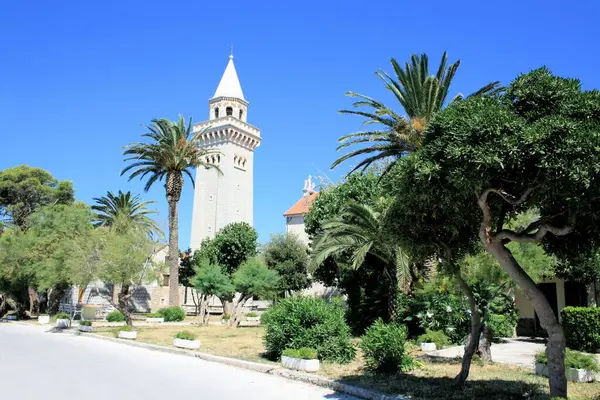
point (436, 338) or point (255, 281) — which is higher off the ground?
point (255, 281)

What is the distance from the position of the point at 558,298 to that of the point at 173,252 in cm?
2443

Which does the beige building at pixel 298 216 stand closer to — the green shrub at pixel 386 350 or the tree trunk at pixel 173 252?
the tree trunk at pixel 173 252

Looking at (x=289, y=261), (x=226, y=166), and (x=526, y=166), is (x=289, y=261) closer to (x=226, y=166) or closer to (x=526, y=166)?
(x=226, y=166)

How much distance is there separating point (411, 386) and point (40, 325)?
26.6 metres

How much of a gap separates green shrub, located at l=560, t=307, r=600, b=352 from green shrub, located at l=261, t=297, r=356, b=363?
7753 millimetres

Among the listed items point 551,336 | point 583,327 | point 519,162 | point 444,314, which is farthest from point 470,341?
point 583,327

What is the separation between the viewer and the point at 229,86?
6106 cm

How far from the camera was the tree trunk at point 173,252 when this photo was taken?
112 feet

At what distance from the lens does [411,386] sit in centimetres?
916

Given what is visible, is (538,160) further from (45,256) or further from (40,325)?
(45,256)

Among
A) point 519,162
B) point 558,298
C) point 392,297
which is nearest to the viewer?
point 519,162

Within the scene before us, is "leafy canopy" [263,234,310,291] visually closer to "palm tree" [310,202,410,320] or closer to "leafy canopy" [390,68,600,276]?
"palm tree" [310,202,410,320]

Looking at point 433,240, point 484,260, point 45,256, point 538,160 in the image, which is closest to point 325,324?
point 484,260

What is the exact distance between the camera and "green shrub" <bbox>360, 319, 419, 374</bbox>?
1069 centimetres
